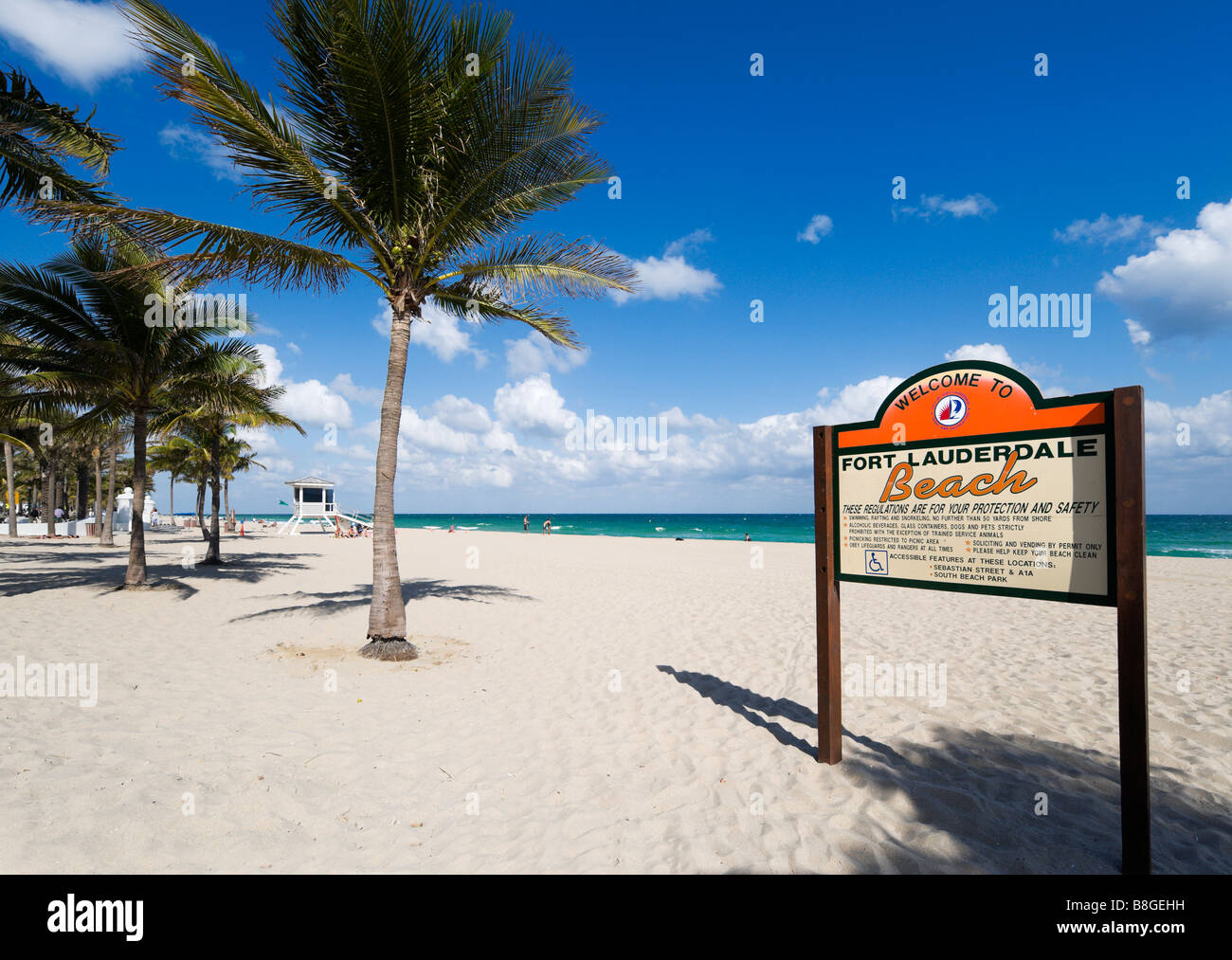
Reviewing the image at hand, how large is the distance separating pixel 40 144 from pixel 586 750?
12.0 meters

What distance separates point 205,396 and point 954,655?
15901mm

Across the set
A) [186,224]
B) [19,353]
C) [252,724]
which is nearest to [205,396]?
[19,353]

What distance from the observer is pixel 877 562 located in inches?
183

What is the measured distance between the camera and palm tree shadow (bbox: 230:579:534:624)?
10.6 meters

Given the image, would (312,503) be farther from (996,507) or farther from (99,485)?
(996,507)

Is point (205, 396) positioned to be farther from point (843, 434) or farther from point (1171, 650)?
point (1171, 650)

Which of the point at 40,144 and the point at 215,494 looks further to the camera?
the point at 215,494

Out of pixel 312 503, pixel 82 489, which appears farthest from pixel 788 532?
pixel 82 489

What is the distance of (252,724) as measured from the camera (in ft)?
16.7

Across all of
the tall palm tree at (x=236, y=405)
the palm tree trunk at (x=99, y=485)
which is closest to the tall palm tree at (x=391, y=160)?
the tall palm tree at (x=236, y=405)

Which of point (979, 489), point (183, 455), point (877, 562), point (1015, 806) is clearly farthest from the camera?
point (183, 455)

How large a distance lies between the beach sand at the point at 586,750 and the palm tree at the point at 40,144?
6.64 m

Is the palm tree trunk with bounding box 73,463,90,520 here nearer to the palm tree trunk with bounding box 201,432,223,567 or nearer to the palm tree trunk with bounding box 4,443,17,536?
the palm tree trunk with bounding box 4,443,17,536

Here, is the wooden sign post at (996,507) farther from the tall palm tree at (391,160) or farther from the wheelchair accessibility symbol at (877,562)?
the tall palm tree at (391,160)
